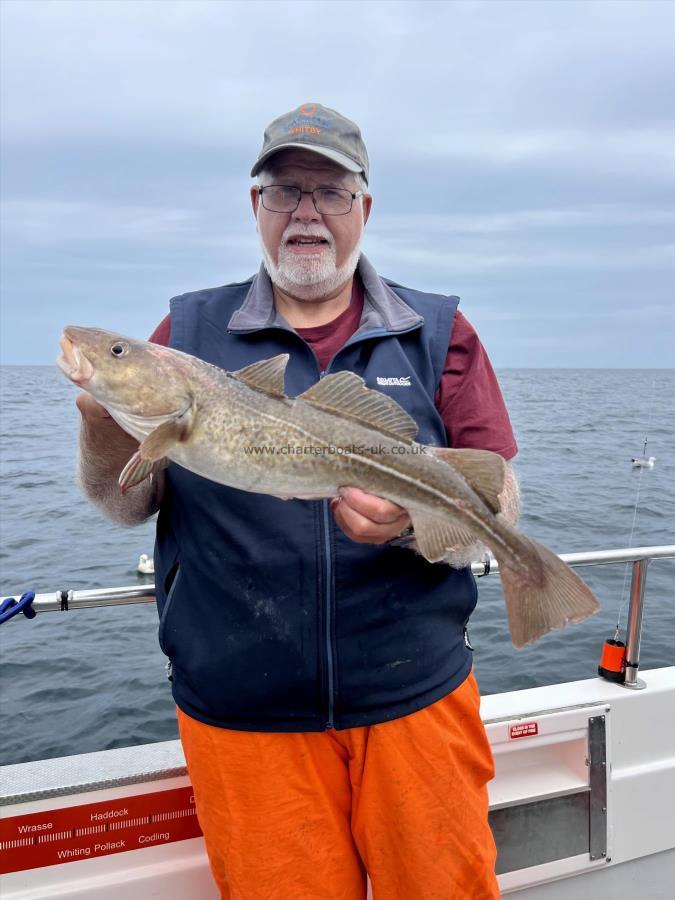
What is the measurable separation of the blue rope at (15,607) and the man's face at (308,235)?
1.87m

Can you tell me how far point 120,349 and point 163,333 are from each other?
46 cm

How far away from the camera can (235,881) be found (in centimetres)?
271

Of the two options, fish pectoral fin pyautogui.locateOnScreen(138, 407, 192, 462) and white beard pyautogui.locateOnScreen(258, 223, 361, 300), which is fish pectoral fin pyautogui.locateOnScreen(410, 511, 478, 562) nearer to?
fish pectoral fin pyautogui.locateOnScreen(138, 407, 192, 462)

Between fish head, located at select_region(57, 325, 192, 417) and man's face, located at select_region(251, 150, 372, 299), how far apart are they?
0.76m

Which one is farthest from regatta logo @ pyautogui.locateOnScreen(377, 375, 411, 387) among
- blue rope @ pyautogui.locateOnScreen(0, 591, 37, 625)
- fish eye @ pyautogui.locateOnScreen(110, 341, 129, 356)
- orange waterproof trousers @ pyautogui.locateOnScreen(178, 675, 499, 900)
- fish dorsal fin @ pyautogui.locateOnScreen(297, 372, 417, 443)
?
blue rope @ pyautogui.locateOnScreen(0, 591, 37, 625)

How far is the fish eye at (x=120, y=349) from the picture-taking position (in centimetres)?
266

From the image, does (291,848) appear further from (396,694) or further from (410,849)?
(396,694)

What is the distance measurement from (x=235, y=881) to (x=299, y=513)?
144 cm

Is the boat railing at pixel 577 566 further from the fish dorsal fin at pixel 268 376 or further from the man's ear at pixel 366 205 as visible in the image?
the man's ear at pixel 366 205

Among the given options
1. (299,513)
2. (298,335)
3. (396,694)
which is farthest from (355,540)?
(298,335)

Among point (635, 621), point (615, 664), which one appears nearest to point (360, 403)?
point (635, 621)

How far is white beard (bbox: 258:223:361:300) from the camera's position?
3.10 meters

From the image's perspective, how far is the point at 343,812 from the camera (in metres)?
2.82

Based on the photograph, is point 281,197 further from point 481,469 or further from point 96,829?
point 96,829
